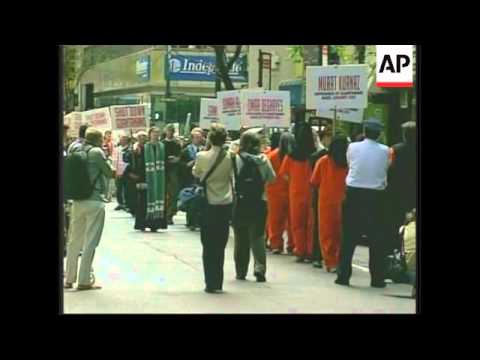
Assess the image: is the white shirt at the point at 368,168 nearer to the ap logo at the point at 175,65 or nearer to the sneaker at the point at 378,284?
the sneaker at the point at 378,284

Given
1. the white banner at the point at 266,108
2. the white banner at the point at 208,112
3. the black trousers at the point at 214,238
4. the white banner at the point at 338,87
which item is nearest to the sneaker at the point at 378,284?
the black trousers at the point at 214,238

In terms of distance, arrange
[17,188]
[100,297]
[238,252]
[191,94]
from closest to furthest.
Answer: [17,188]
[100,297]
[238,252]
[191,94]

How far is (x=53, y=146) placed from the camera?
Answer: 23.2 ft

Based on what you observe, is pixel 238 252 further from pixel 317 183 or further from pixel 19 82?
pixel 19 82

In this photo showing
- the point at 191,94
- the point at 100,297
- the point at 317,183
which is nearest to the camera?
the point at 100,297

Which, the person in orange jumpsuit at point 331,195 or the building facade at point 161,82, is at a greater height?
the building facade at point 161,82

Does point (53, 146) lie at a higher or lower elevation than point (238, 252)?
higher

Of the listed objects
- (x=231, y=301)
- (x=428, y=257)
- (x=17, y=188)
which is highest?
(x=17, y=188)

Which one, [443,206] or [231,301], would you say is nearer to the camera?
[443,206]

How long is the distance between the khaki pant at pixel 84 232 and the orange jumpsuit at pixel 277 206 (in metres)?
3.37

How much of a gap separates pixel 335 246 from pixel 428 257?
4577mm

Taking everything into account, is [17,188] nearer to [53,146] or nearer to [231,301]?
[53,146]

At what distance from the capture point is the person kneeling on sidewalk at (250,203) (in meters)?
10.6
